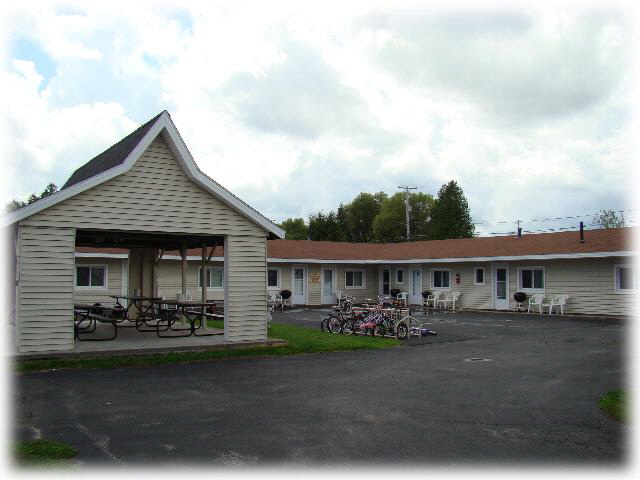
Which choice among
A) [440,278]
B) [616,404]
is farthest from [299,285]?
[616,404]

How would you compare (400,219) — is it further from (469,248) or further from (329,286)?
(469,248)

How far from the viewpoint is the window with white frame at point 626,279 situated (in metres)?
24.2

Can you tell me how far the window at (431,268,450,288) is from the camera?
109 ft

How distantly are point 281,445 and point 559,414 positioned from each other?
4.00 meters

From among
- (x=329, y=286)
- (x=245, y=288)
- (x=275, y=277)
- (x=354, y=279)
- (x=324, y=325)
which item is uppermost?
(x=275, y=277)

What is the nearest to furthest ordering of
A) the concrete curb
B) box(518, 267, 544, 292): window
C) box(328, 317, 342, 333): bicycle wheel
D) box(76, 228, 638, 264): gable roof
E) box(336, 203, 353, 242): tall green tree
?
the concrete curb → box(328, 317, 342, 333): bicycle wheel → box(76, 228, 638, 264): gable roof → box(518, 267, 544, 292): window → box(336, 203, 353, 242): tall green tree

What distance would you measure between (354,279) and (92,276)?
15.4 metres

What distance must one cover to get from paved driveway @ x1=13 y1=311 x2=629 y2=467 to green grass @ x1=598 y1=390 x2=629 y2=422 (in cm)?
17

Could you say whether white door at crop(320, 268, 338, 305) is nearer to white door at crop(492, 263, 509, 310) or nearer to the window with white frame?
white door at crop(492, 263, 509, 310)

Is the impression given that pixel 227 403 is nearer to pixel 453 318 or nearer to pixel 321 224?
pixel 453 318

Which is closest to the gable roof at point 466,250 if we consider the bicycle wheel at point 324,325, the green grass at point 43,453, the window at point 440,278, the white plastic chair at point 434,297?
the window at point 440,278

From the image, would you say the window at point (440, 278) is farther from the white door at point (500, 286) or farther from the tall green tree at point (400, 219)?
the tall green tree at point (400, 219)

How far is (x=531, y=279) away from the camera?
94.4 ft

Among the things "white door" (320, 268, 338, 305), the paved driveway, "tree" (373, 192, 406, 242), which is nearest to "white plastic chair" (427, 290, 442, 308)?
"white door" (320, 268, 338, 305)
